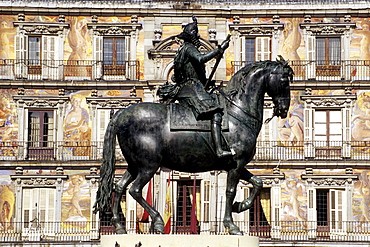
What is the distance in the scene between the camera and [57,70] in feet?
135

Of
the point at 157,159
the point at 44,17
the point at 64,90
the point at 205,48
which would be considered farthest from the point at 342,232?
the point at 157,159

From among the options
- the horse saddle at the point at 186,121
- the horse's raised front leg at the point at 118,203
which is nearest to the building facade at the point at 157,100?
the horse's raised front leg at the point at 118,203

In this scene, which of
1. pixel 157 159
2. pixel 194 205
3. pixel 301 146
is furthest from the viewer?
pixel 301 146

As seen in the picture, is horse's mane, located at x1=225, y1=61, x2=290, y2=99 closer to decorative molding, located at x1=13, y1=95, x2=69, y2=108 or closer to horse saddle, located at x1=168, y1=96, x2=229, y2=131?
horse saddle, located at x1=168, y1=96, x2=229, y2=131

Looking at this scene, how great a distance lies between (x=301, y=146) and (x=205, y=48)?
604 centimetres

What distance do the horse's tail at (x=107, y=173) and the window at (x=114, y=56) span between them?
26.8 metres

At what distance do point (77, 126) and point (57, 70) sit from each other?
2656 millimetres

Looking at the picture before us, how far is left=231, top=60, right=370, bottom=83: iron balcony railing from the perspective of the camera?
Result: 41.2 metres

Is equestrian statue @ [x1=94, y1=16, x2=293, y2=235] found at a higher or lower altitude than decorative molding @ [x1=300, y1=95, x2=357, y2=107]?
lower

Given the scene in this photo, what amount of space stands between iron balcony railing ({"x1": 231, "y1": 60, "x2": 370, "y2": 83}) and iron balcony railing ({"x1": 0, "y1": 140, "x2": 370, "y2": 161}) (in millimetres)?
2937

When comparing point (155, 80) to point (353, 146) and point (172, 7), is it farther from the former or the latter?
point (353, 146)

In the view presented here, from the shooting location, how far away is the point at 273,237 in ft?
131

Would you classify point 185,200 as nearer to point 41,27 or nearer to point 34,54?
point 34,54

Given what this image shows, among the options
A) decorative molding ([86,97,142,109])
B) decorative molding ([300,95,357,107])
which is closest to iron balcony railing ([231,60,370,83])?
decorative molding ([300,95,357,107])
